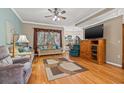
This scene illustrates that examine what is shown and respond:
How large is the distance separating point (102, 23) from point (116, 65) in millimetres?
2107

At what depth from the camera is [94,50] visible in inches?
220

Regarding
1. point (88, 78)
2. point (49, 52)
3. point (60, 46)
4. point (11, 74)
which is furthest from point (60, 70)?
point (60, 46)

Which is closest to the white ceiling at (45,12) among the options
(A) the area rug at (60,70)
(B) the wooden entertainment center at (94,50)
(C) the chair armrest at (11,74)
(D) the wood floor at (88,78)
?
(B) the wooden entertainment center at (94,50)

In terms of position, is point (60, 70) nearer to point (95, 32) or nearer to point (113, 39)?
point (113, 39)

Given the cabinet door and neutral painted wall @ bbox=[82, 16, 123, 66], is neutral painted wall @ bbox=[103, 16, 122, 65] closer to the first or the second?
neutral painted wall @ bbox=[82, 16, 123, 66]

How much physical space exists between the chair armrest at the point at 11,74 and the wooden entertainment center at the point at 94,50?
371 cm

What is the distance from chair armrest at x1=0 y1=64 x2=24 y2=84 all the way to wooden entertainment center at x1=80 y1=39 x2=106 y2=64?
3713 millimetres

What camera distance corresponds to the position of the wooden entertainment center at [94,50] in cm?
509

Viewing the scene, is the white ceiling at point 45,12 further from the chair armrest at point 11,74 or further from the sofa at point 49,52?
the chair armrest at point 11,74

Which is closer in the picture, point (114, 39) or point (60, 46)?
point (114, 39)

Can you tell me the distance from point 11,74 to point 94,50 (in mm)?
4249

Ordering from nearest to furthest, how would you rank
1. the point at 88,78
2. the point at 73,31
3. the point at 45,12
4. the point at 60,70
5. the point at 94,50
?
1. the point at 88,78
2. the point at 60,70
3. the point at 45,12
4. the point at 94,50
5. the point at 73,31

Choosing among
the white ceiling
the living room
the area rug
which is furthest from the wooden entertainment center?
the white ceiling
